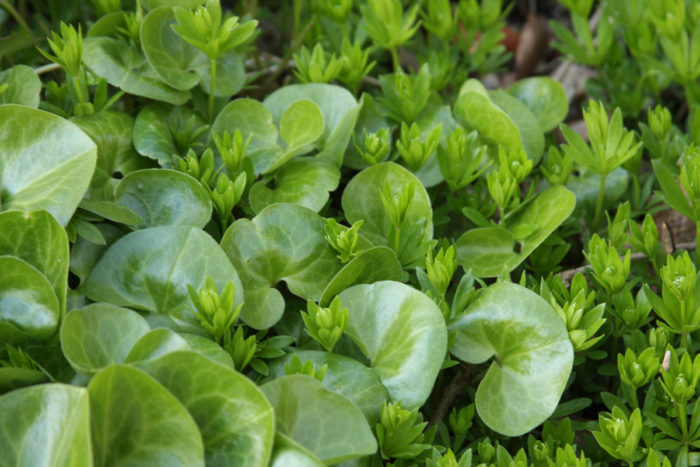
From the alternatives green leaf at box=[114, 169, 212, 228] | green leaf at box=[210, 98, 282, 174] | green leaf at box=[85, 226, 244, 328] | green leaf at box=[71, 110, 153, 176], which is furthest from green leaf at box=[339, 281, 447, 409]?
green leaf at box=[71, 110, 153, 176]

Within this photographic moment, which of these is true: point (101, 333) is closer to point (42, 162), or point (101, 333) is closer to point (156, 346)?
point (156, 346)

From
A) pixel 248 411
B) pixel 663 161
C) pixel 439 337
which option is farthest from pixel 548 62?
pixel 248 411

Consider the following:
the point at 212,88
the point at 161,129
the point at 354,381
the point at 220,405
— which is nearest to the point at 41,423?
the point at 220,405

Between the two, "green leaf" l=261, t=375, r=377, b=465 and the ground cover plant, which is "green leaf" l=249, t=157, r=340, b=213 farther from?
"green leaf" l=261, t=375, r=377, b=465

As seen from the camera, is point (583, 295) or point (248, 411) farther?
point (583, 295)

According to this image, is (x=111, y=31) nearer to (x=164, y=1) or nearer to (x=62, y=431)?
(x=164, y=1)
